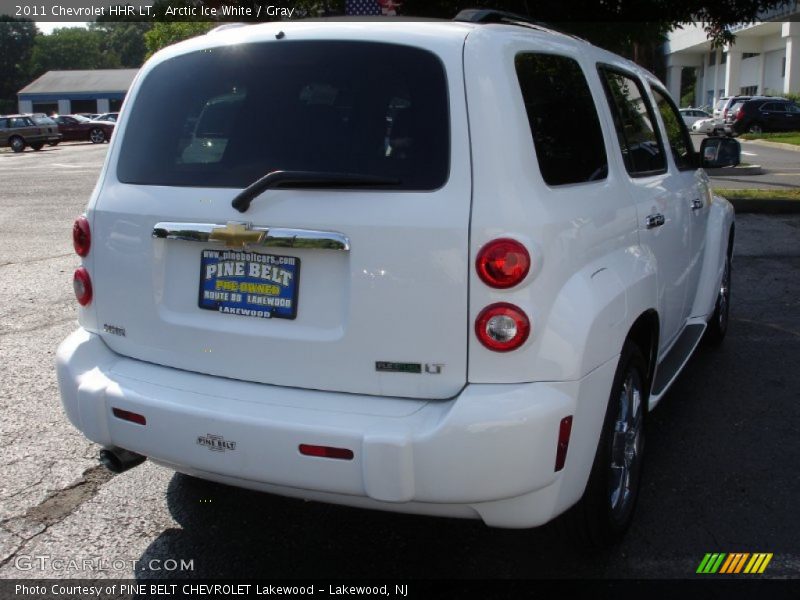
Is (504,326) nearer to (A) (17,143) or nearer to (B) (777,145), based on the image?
(B) (777,145)

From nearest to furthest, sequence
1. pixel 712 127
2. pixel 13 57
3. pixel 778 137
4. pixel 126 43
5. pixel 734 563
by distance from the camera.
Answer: pixel 734 563 < pixel 778 137 < pixel 712 127 < pixel 13 57 < pixel 126 43

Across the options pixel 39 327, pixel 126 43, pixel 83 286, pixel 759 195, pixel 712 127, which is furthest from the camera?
pixel 126 43

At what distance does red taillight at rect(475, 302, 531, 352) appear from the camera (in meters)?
2.76

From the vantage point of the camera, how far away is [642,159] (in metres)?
4.03

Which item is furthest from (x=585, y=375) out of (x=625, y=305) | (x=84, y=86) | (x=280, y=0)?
(x=84, y=86)

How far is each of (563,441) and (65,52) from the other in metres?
124

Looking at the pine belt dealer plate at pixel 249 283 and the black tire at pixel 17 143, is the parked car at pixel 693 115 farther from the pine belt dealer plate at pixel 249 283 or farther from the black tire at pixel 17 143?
the pine belt dealer plate at pixel 249 283

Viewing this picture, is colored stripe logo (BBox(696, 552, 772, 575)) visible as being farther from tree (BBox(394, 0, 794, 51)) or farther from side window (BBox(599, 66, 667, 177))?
tree (BBox(394, 0, 794, 51))

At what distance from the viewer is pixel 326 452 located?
274cm

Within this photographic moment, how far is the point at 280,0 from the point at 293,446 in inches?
446

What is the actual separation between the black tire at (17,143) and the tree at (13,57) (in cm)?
7989

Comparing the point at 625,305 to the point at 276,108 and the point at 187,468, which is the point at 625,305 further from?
the point at 187,468

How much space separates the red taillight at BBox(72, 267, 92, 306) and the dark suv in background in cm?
3788

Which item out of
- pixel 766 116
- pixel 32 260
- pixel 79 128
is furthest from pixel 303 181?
pixel 79 128
